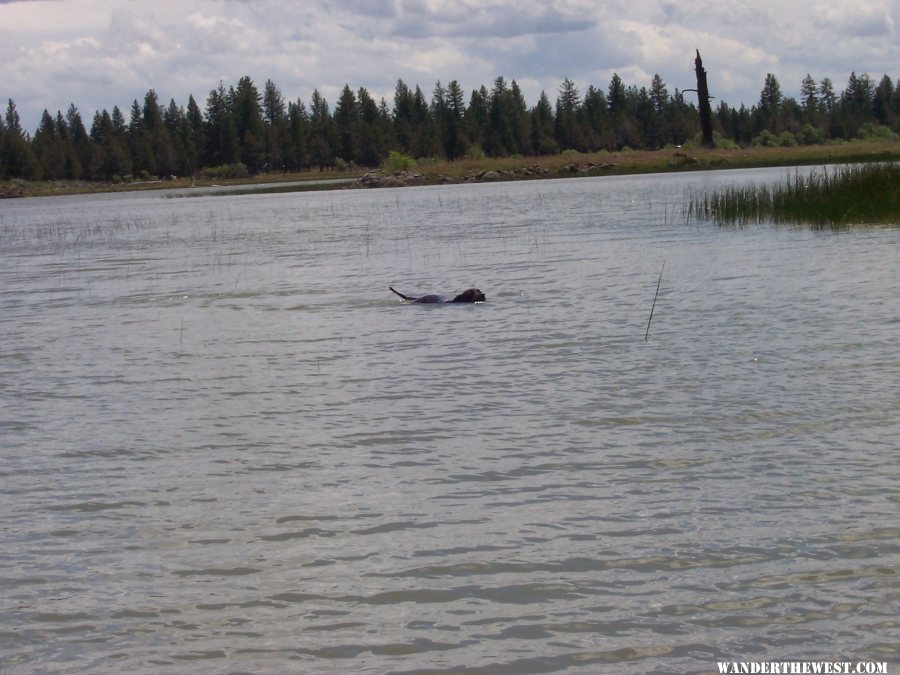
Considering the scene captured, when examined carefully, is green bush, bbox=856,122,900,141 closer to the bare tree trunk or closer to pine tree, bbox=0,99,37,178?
the bare tree trunk

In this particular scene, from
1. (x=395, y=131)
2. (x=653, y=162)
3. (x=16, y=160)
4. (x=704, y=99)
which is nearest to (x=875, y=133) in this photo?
(x=704, y=99)

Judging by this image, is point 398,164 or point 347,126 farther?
point 347,126

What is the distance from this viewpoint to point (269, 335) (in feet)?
47.3

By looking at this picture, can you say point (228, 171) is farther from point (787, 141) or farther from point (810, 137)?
point (787, 141)

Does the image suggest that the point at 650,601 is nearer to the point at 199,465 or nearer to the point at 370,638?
the point at 370,638

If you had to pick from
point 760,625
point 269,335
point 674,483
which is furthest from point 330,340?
point 760,625

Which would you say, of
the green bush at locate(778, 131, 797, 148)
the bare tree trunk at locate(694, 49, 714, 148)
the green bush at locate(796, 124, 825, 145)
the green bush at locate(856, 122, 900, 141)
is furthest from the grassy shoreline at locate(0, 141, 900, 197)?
the green bush at locate(856, 122, 900, 141)

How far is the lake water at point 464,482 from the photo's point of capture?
529 centimetres

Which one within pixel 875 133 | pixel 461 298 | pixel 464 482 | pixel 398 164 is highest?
pixel 875 133

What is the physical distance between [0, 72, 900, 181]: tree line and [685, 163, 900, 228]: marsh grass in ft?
340

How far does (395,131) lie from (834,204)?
12642 centimetres

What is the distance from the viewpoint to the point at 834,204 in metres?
24.3

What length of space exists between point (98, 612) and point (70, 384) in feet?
21.3

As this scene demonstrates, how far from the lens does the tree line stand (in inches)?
5413
